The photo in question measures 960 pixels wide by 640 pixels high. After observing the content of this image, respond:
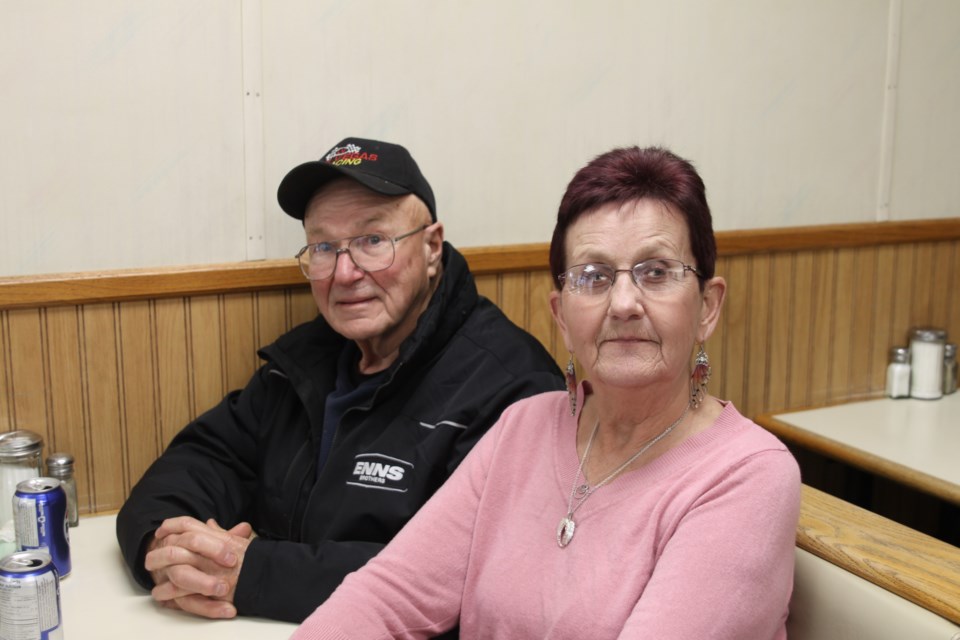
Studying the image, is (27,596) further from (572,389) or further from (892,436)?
(892,436)

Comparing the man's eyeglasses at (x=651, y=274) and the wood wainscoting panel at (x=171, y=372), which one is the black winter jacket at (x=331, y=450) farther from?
the man's eyeglasses at (x=651, y=274)

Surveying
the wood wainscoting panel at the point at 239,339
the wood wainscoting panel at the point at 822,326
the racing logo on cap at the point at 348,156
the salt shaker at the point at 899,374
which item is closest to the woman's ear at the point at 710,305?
the racing logo on cap at the point at 348,156

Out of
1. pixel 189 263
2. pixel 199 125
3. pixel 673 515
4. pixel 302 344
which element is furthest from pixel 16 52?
pixel 673 515

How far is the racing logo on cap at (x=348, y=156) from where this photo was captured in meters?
2.03

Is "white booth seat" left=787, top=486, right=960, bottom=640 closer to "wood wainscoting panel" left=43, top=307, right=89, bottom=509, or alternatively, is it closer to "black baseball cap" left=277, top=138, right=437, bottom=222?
"black baseball cap" left=277, top=138, right=437, bottom=222

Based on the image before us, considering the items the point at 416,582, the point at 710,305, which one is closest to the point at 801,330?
the point at 710,305

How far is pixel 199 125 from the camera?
7.14ft

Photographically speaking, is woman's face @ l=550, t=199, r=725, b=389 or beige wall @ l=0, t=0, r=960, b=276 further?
beige wall @ l=0, t=0, r=960, b=276

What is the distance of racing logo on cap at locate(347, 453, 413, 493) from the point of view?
1.89 meters

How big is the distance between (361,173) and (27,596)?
96 centimetres

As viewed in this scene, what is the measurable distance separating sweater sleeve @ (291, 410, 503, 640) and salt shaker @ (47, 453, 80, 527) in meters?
0.79

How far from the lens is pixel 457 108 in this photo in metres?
2.41

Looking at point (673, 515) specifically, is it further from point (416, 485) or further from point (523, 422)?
point (416, 485)

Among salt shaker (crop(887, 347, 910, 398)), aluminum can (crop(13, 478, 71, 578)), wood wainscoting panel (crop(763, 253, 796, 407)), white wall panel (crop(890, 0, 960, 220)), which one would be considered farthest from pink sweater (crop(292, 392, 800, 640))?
white wall panel (crop(890, 0, 960, 220))
